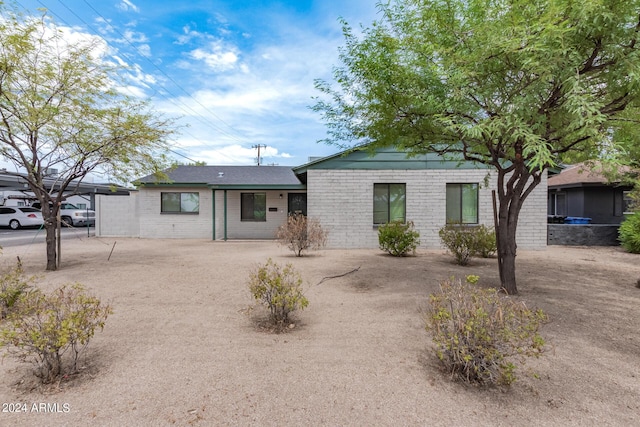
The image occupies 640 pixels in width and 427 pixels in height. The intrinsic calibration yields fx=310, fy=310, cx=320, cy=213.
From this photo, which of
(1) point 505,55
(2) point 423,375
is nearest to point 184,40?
(1) point 505,55

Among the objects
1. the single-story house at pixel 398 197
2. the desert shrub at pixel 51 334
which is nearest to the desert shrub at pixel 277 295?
the desert shrub at pixel 51 334

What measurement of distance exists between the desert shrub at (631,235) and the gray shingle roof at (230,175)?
42.2 ft

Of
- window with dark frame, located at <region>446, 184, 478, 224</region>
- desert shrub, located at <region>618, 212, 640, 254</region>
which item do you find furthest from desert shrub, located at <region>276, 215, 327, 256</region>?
desert shrub, located at <region>618, 212, 640, 254</region>

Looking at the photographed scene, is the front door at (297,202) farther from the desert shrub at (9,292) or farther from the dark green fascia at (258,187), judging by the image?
the desert shrub at (9,292)

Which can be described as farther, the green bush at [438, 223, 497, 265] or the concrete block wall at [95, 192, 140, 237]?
the concrete block wall at [95, 192, 140, 237]

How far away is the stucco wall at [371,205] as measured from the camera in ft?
35.7

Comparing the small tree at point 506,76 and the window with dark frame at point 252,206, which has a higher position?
the small tree at point 506,76

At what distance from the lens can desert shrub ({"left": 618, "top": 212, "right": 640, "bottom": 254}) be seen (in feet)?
34.8

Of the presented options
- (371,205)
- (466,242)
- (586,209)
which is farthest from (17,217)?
(586,209)

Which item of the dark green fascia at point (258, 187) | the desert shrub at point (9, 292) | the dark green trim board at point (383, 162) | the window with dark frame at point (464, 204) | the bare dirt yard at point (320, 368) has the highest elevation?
the dark green trim board at point (383, 162)

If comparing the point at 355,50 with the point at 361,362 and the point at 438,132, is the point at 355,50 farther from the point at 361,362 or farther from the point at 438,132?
the point at 361,362

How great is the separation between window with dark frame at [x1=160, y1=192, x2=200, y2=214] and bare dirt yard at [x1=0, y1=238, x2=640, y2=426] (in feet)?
31.7

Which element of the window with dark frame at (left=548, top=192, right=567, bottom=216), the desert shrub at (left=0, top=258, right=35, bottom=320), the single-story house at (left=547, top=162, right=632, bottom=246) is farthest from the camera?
the window with dark frame at (left=548, top=192, right=567, bottom=216)

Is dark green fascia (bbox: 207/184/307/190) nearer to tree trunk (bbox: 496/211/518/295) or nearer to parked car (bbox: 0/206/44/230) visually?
tree trunk (bbox: 496/211/518/295)
